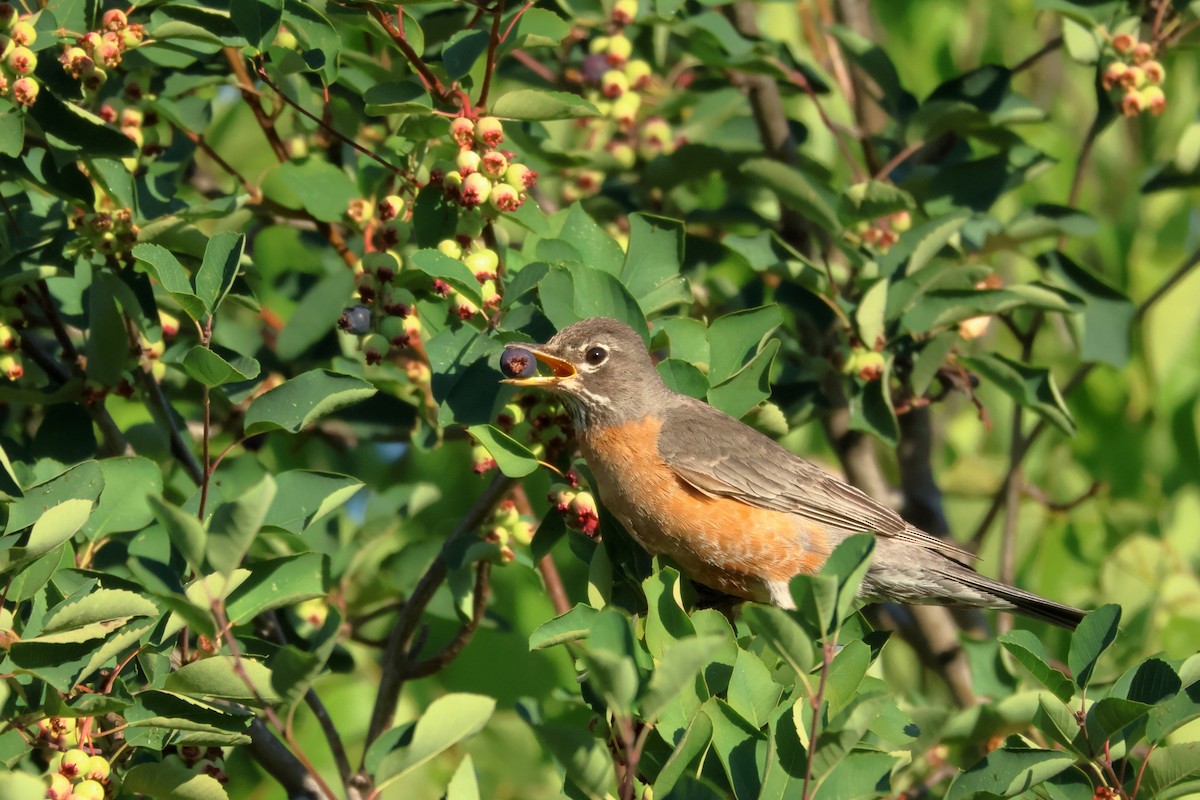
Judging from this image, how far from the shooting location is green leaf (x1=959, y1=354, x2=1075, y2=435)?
15.0 feet

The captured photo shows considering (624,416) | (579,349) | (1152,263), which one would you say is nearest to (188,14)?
(579,349)

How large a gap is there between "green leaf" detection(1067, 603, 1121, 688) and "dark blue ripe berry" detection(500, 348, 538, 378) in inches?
65.2

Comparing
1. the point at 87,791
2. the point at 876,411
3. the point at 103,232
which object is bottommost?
the point at 87,791

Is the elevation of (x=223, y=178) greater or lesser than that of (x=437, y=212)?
lesser

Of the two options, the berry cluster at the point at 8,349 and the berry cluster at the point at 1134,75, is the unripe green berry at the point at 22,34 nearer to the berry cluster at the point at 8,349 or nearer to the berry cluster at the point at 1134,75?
the berry cluster at the point at 8,349

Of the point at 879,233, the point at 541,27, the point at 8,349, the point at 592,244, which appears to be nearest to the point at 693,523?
the point at 592,244

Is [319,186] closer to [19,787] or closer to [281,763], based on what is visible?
[281,763]

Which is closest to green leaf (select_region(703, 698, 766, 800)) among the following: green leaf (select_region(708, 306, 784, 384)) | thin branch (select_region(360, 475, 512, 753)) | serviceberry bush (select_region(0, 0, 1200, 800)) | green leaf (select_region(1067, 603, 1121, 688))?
serviceberry bush (select_region(0, 0, 1200, 800))

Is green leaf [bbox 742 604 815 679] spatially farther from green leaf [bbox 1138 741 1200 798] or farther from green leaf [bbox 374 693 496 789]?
green leaf [bbox 1138 741 1200 798]

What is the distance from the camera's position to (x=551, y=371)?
4.61 meters

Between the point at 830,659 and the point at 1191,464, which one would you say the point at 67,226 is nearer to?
the point at 830,659

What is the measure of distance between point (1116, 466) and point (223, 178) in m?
4.06

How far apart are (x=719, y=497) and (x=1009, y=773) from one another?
6.16 feet

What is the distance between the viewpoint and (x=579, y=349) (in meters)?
4.30
